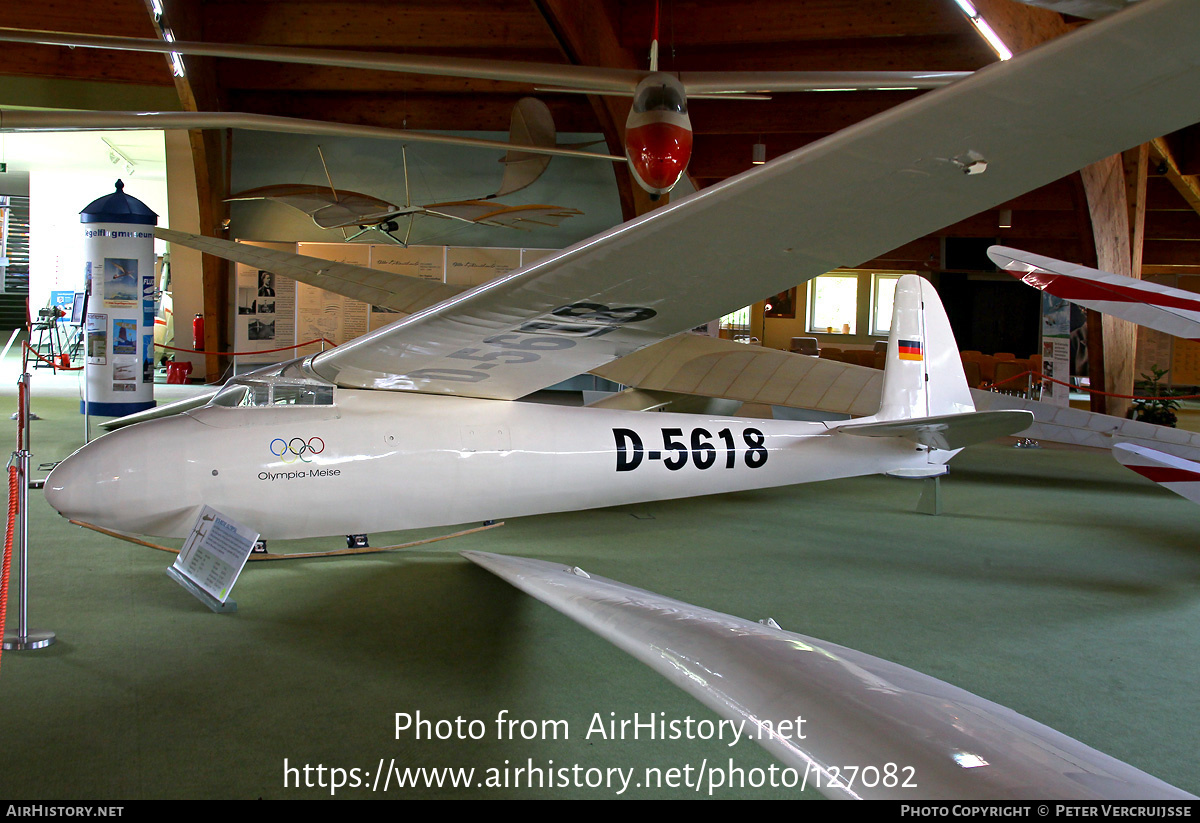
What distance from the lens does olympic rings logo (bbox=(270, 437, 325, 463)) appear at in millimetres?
3928

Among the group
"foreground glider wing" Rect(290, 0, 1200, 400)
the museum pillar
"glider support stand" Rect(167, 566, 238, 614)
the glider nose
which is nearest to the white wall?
the museum pillar

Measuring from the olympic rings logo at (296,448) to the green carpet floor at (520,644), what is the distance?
0.81 meters

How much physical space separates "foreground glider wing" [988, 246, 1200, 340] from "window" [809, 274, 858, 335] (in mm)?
27844

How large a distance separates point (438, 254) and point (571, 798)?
13183 millimetres

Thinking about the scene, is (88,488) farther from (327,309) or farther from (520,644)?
(327,309)

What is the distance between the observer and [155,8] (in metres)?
9.89

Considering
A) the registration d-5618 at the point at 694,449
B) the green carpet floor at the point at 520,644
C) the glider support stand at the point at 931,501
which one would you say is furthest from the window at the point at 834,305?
the registration d-5618 at the point at 694,449

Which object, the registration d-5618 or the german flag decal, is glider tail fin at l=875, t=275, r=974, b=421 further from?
the registration d-5618

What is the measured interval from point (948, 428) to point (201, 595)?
445 centimetres

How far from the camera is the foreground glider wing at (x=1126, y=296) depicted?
373cm

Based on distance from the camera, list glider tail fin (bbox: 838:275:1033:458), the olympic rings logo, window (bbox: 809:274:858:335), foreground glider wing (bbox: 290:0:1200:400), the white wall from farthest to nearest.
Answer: window (bbox: 809:274:858:335) → the white wall → glider tail fin (bbox: 838:275:1033:458) → the olympic rings logo → foreground glider wing (bbox: 290:0:1200:400)

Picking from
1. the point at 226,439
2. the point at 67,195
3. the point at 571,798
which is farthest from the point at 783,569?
the point at 67,195

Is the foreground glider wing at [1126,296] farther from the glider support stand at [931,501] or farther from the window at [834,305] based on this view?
the window at [834,305]

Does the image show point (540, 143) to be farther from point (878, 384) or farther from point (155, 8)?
point (878, 384)
